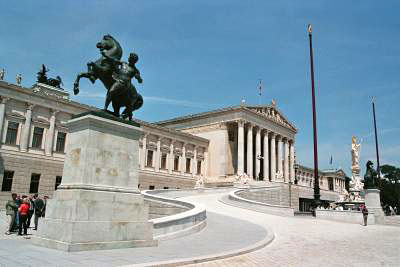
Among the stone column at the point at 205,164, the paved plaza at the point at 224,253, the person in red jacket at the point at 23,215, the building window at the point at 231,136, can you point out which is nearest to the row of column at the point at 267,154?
the building window at the point at 231,136

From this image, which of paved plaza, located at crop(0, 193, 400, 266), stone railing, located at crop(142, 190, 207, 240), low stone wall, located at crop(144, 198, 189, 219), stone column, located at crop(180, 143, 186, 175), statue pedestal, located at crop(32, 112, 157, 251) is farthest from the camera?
stone column, located at crop(180, 143, 186, 175)

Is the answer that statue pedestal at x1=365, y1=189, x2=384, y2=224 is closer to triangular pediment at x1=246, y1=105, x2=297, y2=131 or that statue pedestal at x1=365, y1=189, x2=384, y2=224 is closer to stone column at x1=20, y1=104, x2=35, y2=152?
stone column at x1=20, y1=104, x2=35, y2=152

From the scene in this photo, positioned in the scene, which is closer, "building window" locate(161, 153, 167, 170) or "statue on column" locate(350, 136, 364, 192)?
"statue on column" locate(350, 136, 364, 192)

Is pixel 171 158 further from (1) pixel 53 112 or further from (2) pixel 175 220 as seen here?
(2) pixel 175 220

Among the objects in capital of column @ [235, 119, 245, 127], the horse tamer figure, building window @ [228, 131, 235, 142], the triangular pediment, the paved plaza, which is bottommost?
the paved plaza

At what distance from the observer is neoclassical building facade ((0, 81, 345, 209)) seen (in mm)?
35812

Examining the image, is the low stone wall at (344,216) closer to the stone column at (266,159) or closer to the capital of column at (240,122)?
the capital of column at (240,122)

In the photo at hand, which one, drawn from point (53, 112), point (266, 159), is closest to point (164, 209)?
point (53, 112)

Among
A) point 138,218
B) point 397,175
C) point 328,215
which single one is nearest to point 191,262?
point 138,218

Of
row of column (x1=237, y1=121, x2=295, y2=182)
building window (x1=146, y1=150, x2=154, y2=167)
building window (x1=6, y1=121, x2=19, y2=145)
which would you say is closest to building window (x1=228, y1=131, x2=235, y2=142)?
row of column (x1=237, y1=121, x2=295, y2=182)

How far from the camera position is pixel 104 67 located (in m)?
10.6

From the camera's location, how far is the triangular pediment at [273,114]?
2626 inches

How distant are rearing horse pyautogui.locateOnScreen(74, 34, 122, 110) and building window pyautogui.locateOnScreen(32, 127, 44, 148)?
30474 mm

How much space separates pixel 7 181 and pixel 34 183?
9.65 ft
